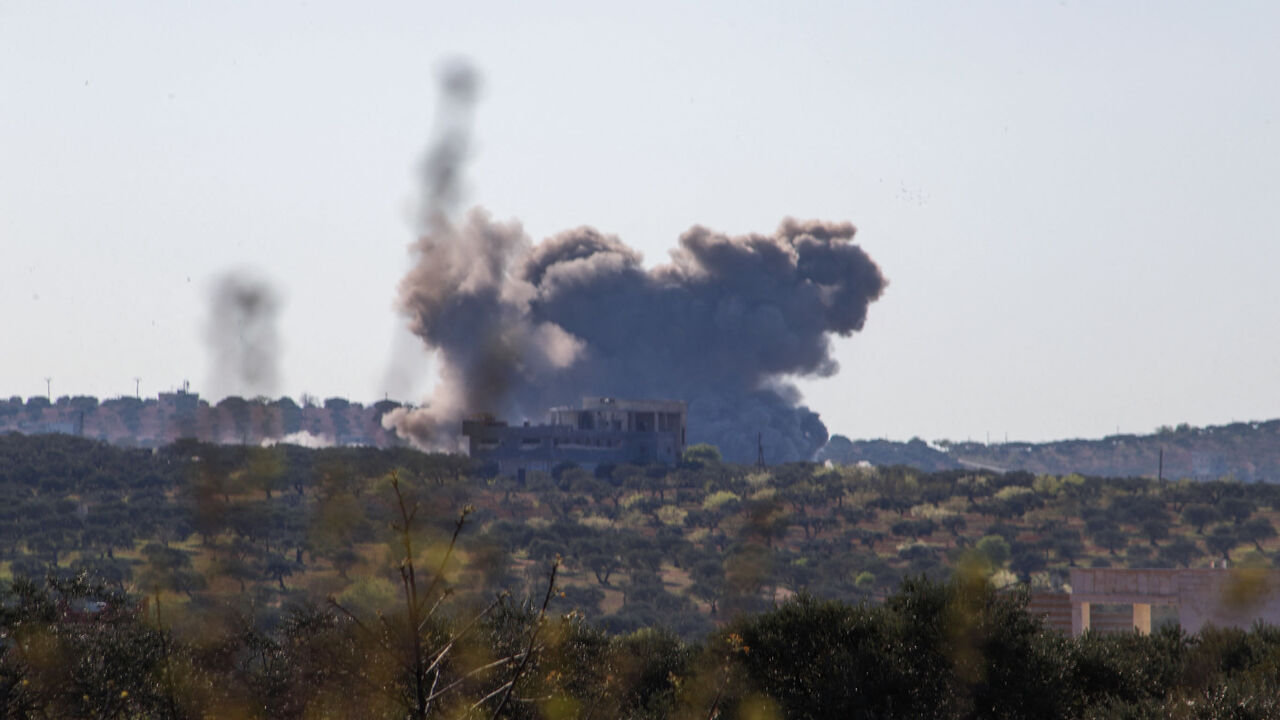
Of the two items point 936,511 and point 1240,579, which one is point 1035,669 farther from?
point 936,511

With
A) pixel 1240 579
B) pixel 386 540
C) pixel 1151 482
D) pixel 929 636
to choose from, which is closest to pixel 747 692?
pixel 929 636

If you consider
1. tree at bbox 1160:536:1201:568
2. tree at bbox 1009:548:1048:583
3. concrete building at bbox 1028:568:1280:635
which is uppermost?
concrete building at bbox 1028:568:1280:635

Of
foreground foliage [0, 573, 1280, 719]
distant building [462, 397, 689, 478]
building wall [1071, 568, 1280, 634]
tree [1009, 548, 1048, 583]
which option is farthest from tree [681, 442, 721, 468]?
foreground foliage [0, 573, 1280, 719]

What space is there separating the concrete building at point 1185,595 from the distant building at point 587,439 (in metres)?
112

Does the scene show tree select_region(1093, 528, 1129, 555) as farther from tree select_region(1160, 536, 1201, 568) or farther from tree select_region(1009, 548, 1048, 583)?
tree select_region(1009, 548, 1048, 583)

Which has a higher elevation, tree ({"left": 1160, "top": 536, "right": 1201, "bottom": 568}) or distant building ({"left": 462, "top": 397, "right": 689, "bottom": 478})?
distant building ({"left": 462, "top": 397, "right": 689, "bottom": 478})

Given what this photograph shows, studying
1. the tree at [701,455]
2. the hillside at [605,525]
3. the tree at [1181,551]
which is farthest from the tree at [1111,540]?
the tree at [701,455]

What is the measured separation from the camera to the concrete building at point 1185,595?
52906 mm

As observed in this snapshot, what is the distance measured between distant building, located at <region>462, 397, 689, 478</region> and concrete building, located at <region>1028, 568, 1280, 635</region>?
369 ft

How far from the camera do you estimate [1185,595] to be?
54.6m

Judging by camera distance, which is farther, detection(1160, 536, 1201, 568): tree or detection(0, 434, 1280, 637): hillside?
detection(1160, 536, 1201, 568): tree

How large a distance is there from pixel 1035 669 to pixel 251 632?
919 inches

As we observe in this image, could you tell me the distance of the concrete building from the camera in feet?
174

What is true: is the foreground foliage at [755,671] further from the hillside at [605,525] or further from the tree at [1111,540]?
the tree at [1111,540]
